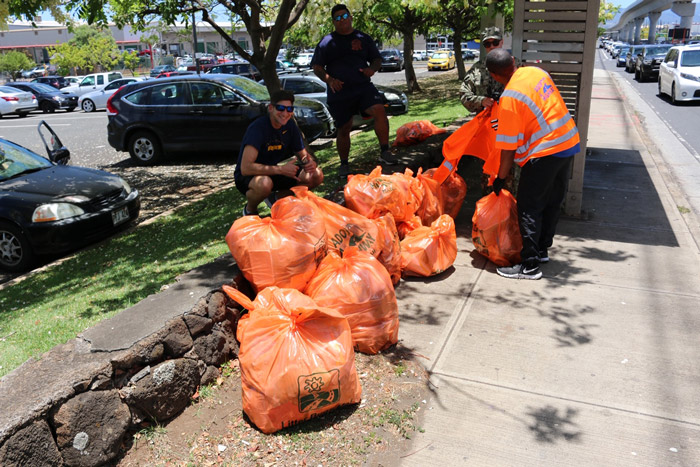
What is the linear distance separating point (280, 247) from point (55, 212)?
392 cm

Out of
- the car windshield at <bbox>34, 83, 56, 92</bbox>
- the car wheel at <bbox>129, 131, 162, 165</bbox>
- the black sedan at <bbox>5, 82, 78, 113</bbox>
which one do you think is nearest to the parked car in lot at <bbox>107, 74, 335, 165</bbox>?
the car wheel at <bbox>129, 131, 162, 165</bbox>

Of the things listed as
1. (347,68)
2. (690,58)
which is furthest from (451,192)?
(690,58)

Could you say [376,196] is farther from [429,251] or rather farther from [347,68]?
[347,68]

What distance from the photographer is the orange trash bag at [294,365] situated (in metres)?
3.00

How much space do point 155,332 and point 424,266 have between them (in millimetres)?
2374

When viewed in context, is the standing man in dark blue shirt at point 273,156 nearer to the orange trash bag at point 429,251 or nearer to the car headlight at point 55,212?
the orange trash bag at point 429,251

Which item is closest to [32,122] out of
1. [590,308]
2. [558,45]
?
[558,45]

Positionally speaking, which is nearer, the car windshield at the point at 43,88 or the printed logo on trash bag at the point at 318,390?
the printed logo on trash bag at the point at 318,390

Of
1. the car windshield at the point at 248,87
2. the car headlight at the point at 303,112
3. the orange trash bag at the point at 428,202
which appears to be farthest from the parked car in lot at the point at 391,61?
the orange trash bag at the point at 428,202

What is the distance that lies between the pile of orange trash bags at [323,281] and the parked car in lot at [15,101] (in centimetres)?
2566

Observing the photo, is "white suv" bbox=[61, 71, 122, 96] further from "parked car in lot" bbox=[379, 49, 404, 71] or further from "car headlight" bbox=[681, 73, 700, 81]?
"car headlight" bbox=[681, 73, 700, 81]

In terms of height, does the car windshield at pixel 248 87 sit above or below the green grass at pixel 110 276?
above

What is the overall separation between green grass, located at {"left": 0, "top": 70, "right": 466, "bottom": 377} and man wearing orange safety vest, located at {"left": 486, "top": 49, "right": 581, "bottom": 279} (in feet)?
7.99

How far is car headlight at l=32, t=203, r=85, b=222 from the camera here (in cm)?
636
